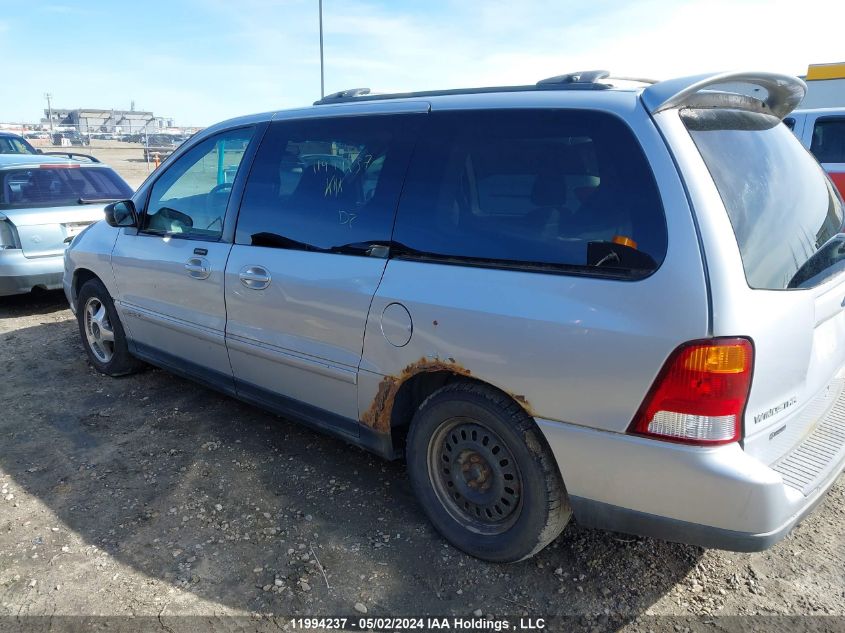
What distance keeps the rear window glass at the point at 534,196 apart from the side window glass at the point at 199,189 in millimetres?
1356

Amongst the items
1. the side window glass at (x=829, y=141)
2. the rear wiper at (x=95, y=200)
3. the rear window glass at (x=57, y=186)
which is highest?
the side window glass at (x=829, y=141)

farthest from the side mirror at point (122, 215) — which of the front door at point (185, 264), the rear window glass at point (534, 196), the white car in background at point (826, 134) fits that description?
the white car in background at point (826, 134)

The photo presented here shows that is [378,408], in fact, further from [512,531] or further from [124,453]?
[124,453]

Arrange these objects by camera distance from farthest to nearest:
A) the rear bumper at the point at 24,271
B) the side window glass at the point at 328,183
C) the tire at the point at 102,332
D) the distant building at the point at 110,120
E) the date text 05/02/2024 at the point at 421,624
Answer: the distant building at the point at 110,120 → the rear bumper at the point at 24,271 → the tire at the point at 102,332 → the side window glass at the point at 328,183 → the date text 05/02/2024 at the point at 421,624

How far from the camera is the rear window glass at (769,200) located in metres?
2.07

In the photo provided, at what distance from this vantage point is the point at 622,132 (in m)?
2.16

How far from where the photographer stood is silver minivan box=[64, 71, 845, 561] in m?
1.98

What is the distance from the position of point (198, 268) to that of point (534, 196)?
204 centimetres

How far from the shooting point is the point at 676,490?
2.04m

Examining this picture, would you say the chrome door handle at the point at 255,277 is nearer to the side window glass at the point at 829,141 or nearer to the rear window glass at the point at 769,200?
the rear window glass at the point at 769,200

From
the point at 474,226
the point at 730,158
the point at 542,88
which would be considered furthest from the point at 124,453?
the point at 730,158

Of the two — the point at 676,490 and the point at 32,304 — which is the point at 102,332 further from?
the point at 676,490

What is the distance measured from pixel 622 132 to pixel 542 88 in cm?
55

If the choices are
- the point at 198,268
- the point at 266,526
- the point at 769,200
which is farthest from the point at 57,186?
the point at 769,200
